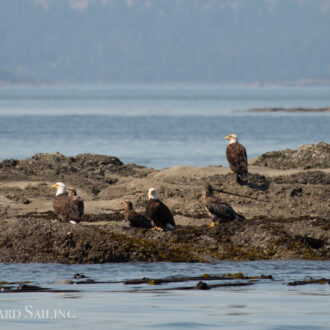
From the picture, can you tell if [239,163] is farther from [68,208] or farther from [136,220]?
[68,208]

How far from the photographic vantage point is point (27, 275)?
1466cm

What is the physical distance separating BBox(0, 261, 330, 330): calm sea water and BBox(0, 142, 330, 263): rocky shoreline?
0.64 m

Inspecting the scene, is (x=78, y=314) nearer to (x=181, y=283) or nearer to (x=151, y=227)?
(x=181, y=283)

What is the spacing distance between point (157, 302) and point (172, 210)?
10.7 metres

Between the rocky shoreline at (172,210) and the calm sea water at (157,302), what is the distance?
2.11ft

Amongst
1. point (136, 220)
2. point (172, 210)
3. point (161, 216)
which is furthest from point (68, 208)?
point (172, 210)

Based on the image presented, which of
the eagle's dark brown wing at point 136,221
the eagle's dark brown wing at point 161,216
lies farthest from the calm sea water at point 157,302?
the eagle's dark brown wing at point 136,221

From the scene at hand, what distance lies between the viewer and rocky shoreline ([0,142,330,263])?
16188 mm

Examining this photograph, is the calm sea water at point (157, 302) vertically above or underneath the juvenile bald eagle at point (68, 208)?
underneath

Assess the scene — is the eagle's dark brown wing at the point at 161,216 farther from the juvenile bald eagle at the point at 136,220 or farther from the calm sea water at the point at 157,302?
the calm sea water at the point at 157,302

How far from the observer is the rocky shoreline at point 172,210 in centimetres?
1619

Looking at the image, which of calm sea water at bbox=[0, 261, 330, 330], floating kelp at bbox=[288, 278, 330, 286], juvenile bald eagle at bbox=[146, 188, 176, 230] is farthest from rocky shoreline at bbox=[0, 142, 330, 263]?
floating kelp at bbox=[288, 278, 330, 286]

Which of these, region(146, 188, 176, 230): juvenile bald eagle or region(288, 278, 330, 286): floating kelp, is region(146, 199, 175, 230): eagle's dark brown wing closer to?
region(146, 188, 176, 230): juvenile bald eagle

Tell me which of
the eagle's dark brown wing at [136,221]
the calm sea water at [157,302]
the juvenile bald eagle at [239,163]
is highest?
the juvenile bald eagle at [239,163]
